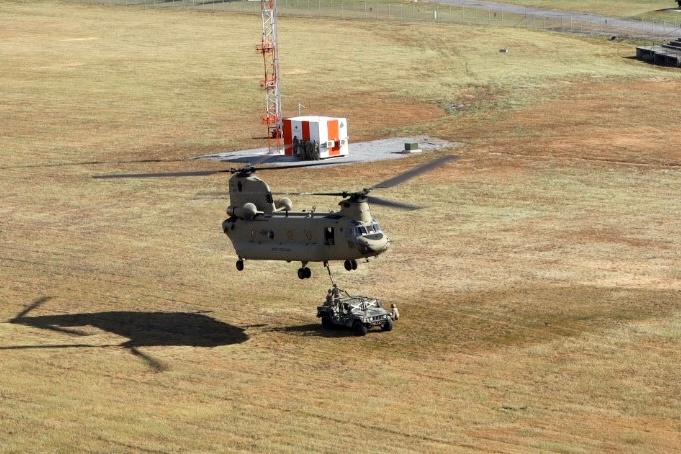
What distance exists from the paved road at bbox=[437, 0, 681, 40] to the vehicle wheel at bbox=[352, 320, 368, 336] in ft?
283

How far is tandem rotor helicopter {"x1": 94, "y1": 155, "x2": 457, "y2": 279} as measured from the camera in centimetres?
4122

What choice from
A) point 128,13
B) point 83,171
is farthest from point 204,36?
point 83,171

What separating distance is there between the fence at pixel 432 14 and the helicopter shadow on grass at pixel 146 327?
288 feet

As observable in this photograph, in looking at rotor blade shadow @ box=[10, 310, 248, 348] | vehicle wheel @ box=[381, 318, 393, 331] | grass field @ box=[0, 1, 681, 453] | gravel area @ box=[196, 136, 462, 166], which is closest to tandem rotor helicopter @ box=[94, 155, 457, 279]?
vehicle wheel @ box=[381, 318, 393, 331]

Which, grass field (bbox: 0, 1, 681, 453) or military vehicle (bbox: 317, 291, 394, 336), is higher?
military vehicle (bbox: 317, 291, 394, 336)

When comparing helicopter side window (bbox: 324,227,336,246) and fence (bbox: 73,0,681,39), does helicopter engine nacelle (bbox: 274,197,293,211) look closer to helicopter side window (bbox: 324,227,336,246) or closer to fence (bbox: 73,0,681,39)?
helicopter side window (bbox: 324,227,336,246)

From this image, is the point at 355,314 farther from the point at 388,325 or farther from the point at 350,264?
the point at 350,264

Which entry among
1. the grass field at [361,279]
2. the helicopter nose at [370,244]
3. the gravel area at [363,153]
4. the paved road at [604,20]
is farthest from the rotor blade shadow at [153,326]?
the paved road at [604,20]

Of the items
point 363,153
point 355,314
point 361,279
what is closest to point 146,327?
point 355,314

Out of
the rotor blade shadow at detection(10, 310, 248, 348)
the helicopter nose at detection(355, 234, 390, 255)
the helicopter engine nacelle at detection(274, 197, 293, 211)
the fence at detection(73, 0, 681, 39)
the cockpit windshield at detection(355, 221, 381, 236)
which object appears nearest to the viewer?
the helicopter nose at detection(355, 234, 390, 255)

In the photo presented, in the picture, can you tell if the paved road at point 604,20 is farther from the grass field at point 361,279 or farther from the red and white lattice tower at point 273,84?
the red and white lattice tower at point 273,84

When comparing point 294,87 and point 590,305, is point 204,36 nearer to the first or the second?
point 294,87

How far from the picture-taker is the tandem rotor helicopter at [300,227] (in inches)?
1623

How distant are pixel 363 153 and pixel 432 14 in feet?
214
